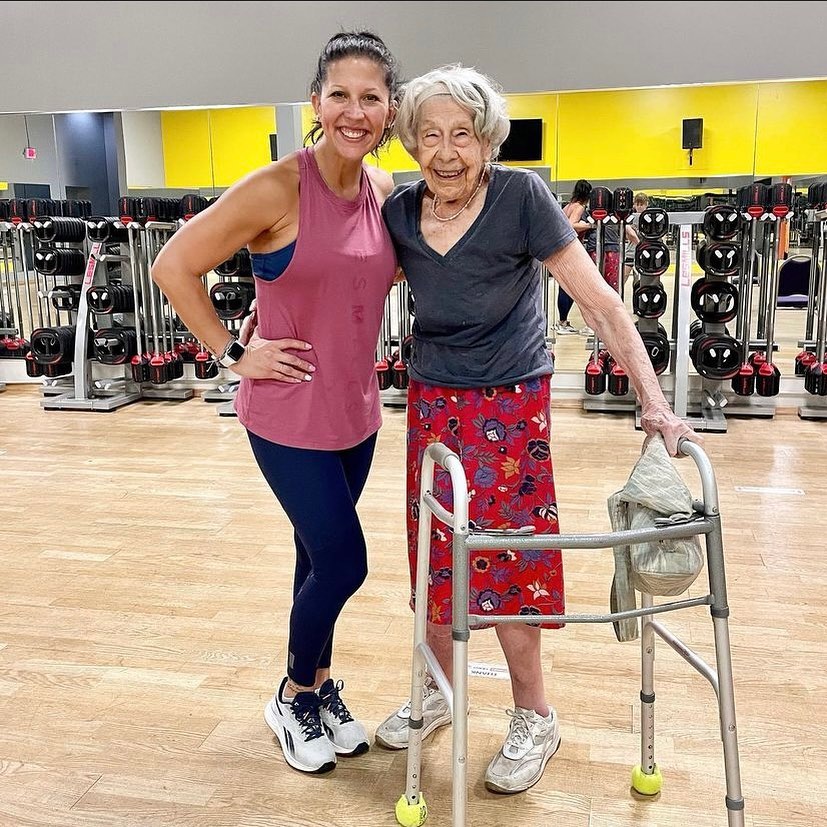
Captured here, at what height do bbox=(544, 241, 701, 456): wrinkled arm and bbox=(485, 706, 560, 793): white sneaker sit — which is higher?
bbox=(544, 241, 701, 456): wrinkled arm

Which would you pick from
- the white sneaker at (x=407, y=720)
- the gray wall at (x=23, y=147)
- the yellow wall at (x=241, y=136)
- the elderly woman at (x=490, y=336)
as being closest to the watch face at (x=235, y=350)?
the elderly woman at (x=490, y=336)

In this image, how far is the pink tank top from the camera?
1703 mm

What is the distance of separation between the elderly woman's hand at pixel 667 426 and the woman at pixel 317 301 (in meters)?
0.60

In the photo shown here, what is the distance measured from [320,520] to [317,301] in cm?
46

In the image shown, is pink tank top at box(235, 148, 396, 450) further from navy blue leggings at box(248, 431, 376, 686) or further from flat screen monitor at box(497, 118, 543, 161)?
flat screen monitor at box(497, 118, 543, 161)

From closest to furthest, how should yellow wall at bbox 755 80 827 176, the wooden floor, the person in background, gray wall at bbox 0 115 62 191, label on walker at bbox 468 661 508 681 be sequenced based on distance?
1. the wooden floor
2. label on walker at bbox 468 661 508 681
3. the person in background
4. yellow wall at bbox 755 80 827 176
5. gray wall at bbox 0 115 62 191

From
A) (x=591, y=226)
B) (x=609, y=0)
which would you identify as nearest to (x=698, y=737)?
(x=609, y=0)

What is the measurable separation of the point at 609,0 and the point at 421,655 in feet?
5.16

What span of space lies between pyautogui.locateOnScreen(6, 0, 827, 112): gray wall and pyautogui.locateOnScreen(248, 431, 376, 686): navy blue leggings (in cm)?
93

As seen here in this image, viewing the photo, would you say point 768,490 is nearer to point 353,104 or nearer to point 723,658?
point 723,658

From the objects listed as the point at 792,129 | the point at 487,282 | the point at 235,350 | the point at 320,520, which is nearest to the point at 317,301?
the point at 235,350

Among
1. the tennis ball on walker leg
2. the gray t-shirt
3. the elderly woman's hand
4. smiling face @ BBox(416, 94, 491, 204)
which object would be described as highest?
smiling face @ BBox(416, 94, 491, 204)

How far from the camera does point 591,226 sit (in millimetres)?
5488

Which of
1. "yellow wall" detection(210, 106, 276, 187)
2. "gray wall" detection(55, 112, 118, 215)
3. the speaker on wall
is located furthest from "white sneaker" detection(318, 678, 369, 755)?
"gray wall" detection(55, 112, 118, 215)
